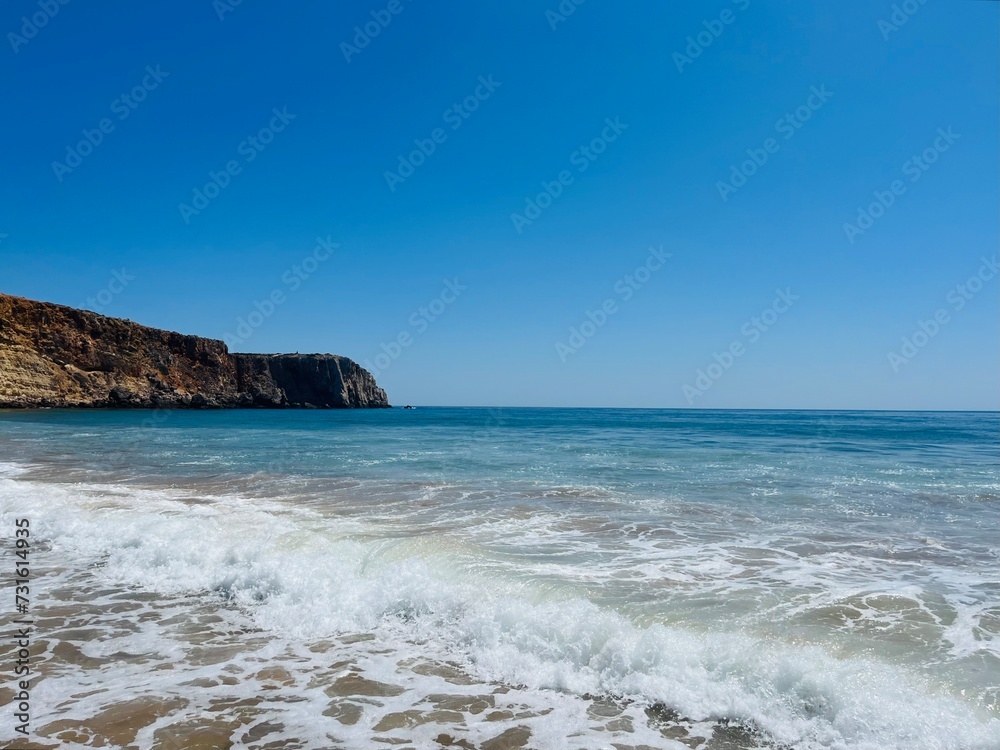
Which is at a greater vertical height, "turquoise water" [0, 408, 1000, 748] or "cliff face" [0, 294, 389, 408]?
"cliff face" [0, 294, 389, 408]

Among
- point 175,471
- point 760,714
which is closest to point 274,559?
point 760,714

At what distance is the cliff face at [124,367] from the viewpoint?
6259 centimetres

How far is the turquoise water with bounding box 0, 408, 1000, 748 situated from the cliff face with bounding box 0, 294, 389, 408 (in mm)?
61023

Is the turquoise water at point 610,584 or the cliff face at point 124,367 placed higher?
the cliff face at point 124,367

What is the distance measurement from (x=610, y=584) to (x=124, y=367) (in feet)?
286

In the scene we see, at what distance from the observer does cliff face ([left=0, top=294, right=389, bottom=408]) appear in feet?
205

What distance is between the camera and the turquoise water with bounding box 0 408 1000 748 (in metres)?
4.48

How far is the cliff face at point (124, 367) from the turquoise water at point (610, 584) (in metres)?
61.0

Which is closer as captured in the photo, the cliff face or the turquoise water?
the turquoise water

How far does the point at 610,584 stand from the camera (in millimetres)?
7059

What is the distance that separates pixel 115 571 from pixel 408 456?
1646cm

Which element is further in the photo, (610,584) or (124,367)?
(124,367)

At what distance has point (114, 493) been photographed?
522 inches

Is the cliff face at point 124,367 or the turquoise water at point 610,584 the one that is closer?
the turquoise water at point 610,584
